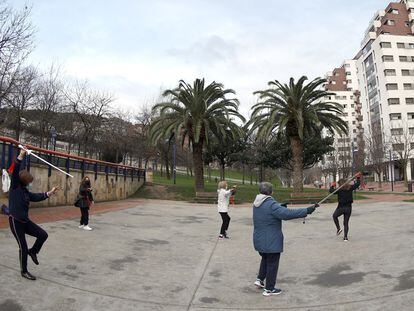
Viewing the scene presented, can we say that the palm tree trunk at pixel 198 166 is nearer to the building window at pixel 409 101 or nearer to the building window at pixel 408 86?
the building window at pixel 409 101

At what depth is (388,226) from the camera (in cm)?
1134

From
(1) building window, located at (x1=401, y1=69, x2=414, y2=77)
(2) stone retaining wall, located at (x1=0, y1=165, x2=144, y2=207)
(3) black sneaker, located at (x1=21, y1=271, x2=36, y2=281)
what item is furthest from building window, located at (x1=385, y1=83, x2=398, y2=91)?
(3) black sneaker, located at (x1=21, y1=271, x2=36, y2=281)

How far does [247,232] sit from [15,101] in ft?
77.2

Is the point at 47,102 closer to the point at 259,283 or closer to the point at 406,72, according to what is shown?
the point at 259,283

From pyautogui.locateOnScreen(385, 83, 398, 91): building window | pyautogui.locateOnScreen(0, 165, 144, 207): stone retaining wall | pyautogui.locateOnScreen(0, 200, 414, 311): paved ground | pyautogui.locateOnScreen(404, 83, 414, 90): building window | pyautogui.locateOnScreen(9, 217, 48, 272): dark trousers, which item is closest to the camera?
pyautogui.locateOnScreen(0, 200, 414, 311): paved ground

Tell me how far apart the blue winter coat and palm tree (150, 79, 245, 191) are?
20213 millimetres

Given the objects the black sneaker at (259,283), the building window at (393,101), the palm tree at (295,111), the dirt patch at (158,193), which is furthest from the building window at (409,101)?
the black sneaker at (259,283)

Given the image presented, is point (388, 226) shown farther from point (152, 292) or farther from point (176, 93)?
point (176, 93)

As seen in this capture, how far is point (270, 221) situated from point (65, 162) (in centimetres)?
1379

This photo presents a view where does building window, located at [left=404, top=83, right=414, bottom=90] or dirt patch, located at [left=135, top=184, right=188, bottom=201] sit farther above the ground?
building window, located at [left=404, top=83, right=414, bottom=90]

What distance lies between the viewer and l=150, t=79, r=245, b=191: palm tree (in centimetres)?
2625

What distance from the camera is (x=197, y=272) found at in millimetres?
6965

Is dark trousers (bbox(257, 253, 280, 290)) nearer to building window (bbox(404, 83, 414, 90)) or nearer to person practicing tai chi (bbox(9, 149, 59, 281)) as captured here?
person practicing tai chi (bbox(9, 149, 59, 281))

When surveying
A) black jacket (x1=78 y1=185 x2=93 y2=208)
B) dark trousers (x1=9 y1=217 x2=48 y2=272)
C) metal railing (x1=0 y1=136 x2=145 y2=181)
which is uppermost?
metal railing (x1=0 y1=136 x2=145 y2=181)
